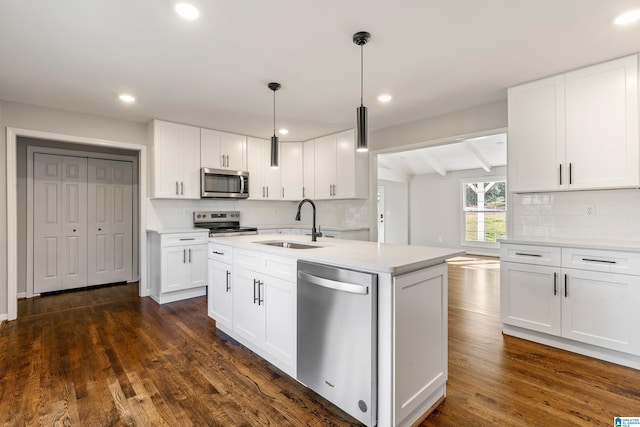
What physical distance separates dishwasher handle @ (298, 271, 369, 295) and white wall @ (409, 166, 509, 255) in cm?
722

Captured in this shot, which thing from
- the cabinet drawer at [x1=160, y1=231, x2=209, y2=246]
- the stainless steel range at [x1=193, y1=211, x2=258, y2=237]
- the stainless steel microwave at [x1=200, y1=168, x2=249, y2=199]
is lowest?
the cabinet drawer at [x1=160, y1=231, x2=209, y2=246]

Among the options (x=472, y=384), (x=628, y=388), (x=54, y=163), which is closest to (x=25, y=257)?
(x=54, y=163)

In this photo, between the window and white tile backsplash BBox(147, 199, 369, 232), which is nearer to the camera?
white tile backsplash BBox(147, 199, 369, 232)

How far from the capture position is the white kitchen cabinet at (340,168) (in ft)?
15.3

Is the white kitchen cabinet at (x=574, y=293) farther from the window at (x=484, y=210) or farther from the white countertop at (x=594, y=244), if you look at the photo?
the window at (x=484, y=210)

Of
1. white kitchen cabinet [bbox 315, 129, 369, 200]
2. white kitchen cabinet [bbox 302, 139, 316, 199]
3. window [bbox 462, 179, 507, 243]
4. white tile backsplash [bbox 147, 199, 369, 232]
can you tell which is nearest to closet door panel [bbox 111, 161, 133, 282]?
white tile backsplash [bbox 147, 199, 369, 232]

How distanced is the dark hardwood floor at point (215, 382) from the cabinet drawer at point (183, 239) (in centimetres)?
101

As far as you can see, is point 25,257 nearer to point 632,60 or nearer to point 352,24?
point 352,24

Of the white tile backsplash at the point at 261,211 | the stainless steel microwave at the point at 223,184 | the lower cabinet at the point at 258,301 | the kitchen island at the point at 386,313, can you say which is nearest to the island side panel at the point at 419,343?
the kitchen island at the point at 386,313

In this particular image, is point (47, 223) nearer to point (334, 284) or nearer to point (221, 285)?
point (221, 285)

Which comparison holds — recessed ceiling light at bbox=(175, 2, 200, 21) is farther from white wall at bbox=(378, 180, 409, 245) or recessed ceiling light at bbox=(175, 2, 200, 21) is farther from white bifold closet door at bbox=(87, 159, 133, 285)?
white wall at bbox=(378, 180, 409, 245)

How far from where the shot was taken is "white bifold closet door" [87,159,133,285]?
4855 millimetres

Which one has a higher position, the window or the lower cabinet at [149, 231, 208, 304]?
the window

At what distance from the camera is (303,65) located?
269 centimetres
